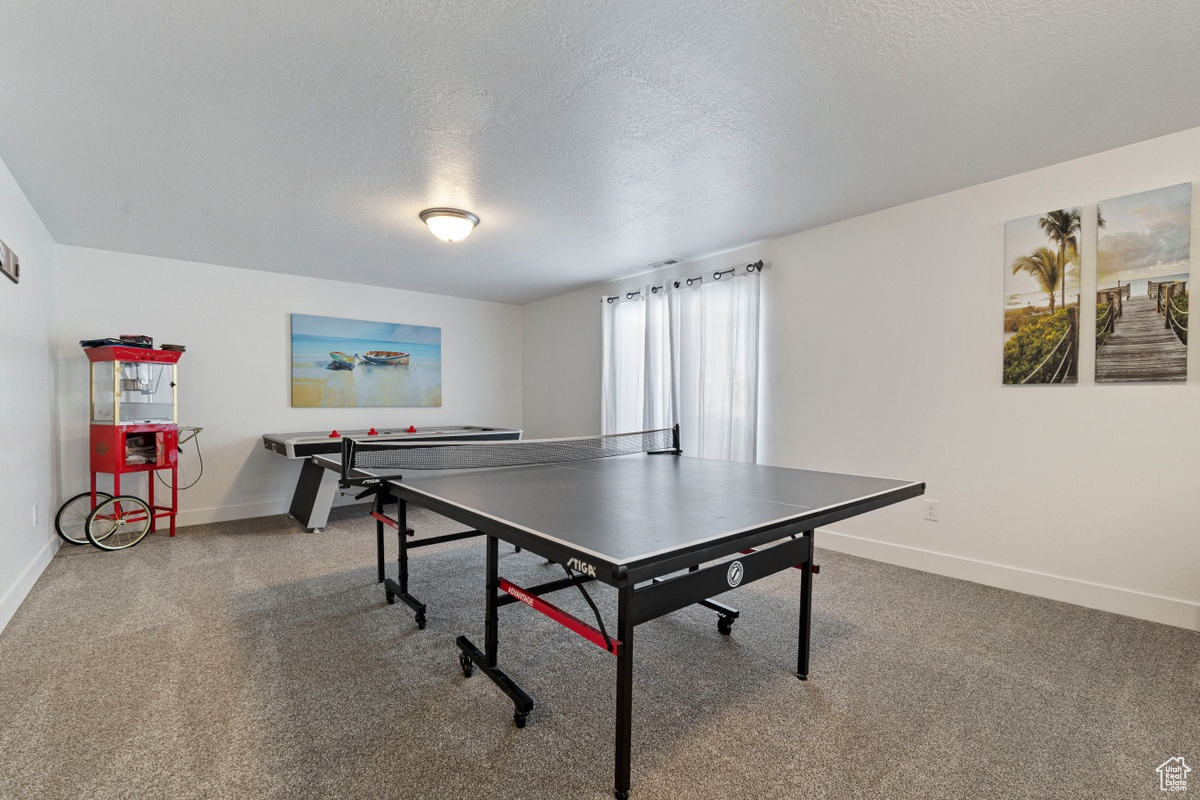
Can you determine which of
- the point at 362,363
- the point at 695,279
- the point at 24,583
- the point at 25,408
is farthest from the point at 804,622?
the point at 362,363

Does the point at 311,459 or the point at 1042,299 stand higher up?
the point at 1042,299

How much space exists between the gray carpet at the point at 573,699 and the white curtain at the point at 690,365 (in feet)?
5.61

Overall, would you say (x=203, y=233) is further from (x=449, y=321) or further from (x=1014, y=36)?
(x=1014, y=36)

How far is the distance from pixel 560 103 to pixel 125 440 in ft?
13.6

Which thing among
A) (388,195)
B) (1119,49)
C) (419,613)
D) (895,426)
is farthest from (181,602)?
(1119,49)

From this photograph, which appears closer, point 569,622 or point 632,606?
point 632,606

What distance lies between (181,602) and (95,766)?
1.50m

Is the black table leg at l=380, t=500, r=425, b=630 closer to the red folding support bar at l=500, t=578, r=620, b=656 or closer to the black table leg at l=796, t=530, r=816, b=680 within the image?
the red folding support bar at l=500, t=578, r=620, b=656

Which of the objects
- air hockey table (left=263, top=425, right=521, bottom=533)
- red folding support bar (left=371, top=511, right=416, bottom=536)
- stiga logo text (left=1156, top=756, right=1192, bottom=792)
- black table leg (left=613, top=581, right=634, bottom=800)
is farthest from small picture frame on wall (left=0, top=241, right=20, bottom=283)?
stiga logo text (left=1156, top=756, right=1192, bottom=792)

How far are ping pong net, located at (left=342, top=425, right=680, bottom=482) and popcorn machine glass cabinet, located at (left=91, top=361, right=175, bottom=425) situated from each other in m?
2.38

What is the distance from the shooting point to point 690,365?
191 inches

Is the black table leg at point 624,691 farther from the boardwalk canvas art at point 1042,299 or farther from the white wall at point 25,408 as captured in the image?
the white wall at point 25,408

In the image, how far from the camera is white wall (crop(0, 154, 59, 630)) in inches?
106

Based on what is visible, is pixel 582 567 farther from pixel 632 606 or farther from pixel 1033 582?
pixel 1033 582
